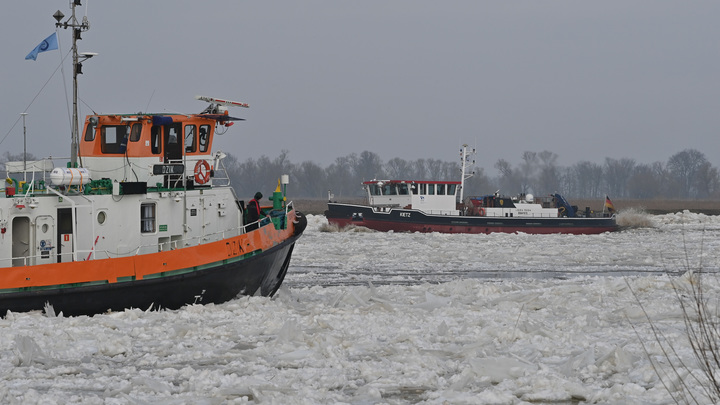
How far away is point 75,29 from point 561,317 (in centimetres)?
1029

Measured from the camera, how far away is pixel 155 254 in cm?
1338

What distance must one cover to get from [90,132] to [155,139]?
1221 millimetres

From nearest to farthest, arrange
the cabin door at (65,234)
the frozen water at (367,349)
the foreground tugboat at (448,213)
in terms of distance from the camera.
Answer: the frozen water at (367,349)
the cabin door at (65,234)
the foreground tugboat at (448,213)

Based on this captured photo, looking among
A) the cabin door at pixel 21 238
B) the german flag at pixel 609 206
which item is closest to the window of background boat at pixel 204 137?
the cabin door at pixel 21 238

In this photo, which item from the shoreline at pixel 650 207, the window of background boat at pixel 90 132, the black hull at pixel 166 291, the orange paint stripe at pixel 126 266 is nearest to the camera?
the orange paint stripe at pixel 126 266

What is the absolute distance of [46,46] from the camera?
1490cm

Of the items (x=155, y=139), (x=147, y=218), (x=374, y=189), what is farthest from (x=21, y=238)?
(x=374, y=189)

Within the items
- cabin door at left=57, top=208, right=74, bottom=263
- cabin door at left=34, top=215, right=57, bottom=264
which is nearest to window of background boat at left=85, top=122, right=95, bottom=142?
cabin door at left=57, top=208, right=74, bottom=263

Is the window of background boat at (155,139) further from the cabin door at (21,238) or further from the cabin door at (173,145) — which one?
the cabin door at (21,238)

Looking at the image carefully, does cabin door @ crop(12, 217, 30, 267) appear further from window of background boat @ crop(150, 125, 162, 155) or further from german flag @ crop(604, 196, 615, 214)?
german flag @ crop(604, 196, 615, 214)

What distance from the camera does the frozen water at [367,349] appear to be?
9.21 meters

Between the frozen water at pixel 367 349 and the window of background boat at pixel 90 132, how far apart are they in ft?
12.8

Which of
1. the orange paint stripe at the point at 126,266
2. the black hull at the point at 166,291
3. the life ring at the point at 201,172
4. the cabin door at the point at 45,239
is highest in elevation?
the life ring at the point at 201,172

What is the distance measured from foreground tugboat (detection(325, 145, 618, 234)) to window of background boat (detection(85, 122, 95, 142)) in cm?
2928
